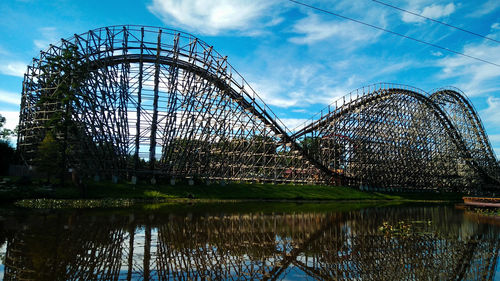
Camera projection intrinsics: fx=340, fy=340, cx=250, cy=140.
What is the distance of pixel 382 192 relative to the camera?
1540 inches

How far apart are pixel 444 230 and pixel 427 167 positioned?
111ft

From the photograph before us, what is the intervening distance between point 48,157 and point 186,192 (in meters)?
8.95

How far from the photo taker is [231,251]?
319 inches

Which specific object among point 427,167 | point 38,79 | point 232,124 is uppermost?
point 38,79

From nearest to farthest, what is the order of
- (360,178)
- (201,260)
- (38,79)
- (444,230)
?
(201,260)
(444,230)
(38,79)
(360,178)

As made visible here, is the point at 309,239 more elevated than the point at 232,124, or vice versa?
the point at 232,124

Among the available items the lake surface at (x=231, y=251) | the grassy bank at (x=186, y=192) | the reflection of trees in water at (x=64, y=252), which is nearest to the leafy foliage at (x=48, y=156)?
the grassy bank at (x=186, y=192)

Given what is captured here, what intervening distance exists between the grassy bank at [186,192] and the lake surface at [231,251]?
22.3 feet

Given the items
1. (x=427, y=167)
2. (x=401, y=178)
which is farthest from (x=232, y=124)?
(x=427, y=167)

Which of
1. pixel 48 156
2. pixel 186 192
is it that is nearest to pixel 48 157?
pixel 48 156

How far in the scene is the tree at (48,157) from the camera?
20.3 m

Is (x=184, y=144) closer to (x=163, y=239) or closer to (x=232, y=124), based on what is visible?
(x=232, y=124)

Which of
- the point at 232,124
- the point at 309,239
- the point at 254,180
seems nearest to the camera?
the point at 309,239

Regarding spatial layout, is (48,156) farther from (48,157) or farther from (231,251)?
(231,251)
